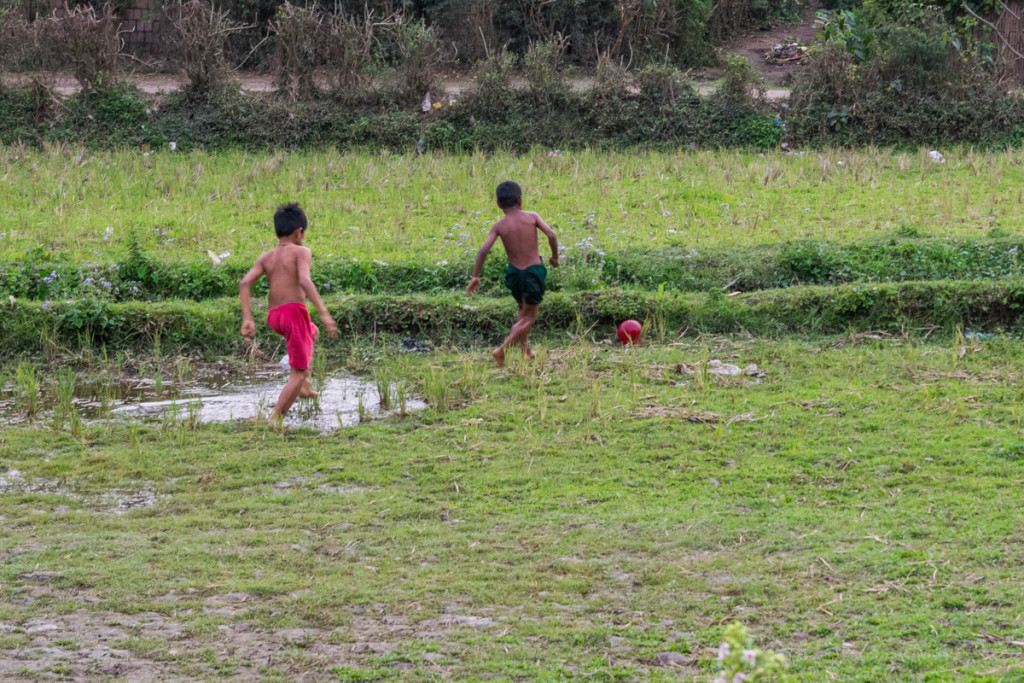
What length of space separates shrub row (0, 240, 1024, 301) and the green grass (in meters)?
2.11

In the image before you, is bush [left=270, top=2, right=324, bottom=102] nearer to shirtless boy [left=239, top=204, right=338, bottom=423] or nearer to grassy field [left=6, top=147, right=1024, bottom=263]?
grassy field [left=6, top=147, right=1024, bottom=263]

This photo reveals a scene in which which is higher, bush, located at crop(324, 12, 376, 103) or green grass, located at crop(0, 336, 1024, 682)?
bush, located at crop(324, 12, 376, 103)

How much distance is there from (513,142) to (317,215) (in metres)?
5.03

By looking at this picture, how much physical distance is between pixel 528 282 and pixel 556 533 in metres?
3.17

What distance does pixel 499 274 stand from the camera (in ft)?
31.7

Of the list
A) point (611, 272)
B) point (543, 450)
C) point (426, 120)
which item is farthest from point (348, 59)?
point (543, 450)

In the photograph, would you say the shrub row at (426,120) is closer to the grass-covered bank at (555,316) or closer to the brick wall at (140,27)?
the brick wall at (140,27)

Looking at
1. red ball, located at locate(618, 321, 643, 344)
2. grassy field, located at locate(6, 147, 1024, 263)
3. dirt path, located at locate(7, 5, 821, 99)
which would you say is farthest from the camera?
dirt path, located at locate(7, 5, 821, 99)

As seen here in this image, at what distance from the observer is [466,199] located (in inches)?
478

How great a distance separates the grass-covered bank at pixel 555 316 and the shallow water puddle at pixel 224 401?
0.67 m

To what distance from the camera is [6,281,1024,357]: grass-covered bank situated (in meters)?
8.56

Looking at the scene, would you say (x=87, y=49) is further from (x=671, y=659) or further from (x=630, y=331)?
(x=671, y=659)

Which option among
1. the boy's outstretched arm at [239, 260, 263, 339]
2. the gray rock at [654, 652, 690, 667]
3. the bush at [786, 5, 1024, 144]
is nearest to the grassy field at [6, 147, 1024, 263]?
the bush at [786, 5, 1024, 144]

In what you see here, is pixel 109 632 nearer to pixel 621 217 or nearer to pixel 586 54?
pixel 621 217
